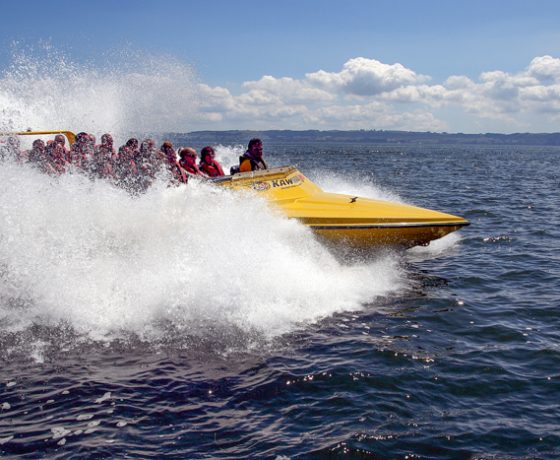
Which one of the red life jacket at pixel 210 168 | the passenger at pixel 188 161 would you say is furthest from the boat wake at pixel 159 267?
the red life jacket at pixel 210 168

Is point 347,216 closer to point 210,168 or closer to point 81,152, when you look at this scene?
point 210,168

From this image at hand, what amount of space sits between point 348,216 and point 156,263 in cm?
333

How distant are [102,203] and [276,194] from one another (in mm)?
2977

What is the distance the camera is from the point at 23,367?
18.7 feet

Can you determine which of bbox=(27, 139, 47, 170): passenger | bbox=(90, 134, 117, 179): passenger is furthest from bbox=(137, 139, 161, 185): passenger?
bbox=(27, 139, 47, 170): passenger

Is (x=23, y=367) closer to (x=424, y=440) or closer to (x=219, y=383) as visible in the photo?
(x=219, y=383)

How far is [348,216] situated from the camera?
9.24 m

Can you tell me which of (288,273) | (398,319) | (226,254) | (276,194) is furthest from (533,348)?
(276,194)

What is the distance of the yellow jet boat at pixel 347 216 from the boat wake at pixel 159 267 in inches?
13.3

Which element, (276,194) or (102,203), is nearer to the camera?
(102,203)

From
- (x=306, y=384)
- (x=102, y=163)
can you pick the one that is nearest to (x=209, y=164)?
(x=102, y=163)

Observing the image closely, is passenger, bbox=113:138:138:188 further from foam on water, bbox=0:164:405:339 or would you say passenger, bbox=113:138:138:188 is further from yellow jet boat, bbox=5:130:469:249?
yellow jet boat, bbox=5:130:469:249

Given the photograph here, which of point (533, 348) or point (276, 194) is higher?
point (276, 194)

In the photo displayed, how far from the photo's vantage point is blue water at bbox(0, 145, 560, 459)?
450cm
